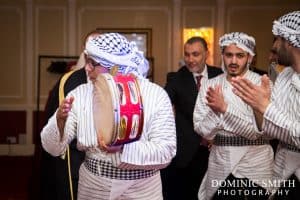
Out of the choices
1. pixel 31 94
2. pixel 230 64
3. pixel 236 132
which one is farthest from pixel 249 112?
pixel 31 94

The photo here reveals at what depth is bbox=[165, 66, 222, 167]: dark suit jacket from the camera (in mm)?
3303

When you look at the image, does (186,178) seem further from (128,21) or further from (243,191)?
(128,21)

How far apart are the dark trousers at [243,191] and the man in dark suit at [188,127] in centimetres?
68

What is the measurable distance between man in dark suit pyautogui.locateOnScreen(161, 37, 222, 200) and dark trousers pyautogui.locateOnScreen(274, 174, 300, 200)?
43.8 inches

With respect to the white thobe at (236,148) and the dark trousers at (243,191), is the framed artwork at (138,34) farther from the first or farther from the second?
the dark trousers at (243,191)

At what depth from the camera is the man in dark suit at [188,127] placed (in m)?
3.32

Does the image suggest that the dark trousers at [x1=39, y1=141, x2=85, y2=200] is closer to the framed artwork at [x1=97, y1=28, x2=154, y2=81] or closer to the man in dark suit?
the man in dark suit

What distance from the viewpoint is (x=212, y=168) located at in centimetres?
273

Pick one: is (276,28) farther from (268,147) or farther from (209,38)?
(209,38)

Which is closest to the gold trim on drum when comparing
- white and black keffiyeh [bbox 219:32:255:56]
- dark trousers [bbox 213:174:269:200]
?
dark trousers [bbox 213:174:269:200]

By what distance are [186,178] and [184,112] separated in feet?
1.63

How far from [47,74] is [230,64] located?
481cm

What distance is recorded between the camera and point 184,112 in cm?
338

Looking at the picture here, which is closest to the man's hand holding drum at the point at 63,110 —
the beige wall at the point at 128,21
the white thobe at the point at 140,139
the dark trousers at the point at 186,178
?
the white thobe at the point at 140,139
